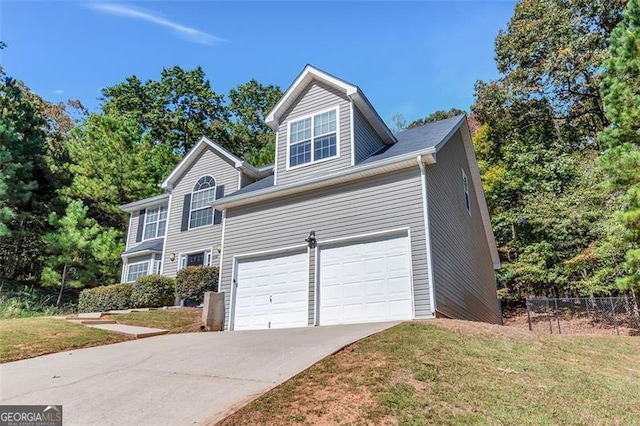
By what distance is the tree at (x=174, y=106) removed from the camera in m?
40.0

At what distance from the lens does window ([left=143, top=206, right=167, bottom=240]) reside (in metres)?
21.6

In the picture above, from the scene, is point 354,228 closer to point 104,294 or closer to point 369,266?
point 369,266

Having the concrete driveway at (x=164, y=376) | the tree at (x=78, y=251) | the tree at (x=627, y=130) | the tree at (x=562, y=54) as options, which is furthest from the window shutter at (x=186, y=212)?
the tree at (x=562, y=54)

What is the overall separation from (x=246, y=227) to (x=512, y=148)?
802 inches

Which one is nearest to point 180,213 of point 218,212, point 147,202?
point 218,212

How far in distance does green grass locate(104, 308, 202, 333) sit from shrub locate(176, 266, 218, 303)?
1389 mm

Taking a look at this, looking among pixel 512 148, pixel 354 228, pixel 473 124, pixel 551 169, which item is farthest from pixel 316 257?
pixel 473 124

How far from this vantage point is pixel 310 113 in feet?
44.3

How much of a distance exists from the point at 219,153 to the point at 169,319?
8794mm

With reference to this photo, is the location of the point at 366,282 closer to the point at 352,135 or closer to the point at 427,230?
the point at 427,230

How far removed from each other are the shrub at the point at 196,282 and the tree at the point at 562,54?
21224 mm

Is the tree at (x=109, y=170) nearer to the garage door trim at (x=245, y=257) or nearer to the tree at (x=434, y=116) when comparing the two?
the garage door trim at (x=245, y=257)

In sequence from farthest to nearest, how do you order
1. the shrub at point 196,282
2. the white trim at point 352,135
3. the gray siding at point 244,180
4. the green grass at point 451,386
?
1. the gray siding at point 244,180
2. the shrub at point 196,282
3. the white trim at point 352,135
4. the green grass at point 451,386

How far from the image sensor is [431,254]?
32.9 feet
